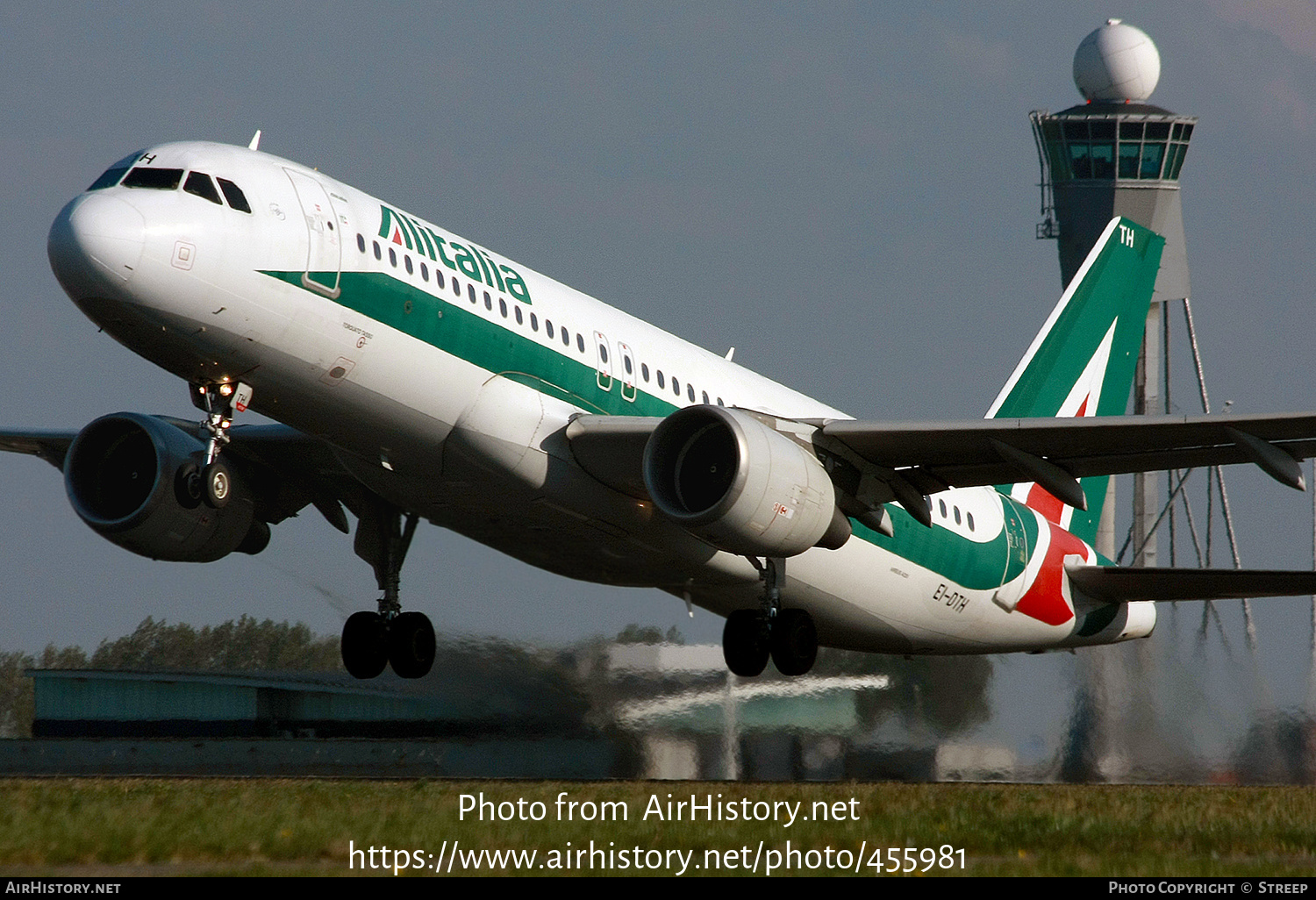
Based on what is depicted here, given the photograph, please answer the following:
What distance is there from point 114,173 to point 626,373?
750cm

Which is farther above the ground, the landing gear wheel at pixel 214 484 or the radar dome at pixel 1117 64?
the radar dome at pixel 1117 64

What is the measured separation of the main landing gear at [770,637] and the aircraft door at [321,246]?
25.9 ft

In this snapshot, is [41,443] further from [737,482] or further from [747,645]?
[737,482]

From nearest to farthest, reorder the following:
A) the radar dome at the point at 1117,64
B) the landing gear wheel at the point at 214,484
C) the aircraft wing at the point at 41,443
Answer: the landing gear wheel at the point at 214,484, the aircraft wing at the point at 41,443, the radar dome at the point at 1117,64

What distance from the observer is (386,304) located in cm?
2052

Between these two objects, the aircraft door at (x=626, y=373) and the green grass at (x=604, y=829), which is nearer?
the green grass at (x=604, y=829)

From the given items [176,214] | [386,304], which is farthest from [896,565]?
[176,214]

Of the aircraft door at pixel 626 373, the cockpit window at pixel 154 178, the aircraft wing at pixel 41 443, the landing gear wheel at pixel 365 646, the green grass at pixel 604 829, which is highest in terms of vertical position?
the cockpit window at pixel 154 178

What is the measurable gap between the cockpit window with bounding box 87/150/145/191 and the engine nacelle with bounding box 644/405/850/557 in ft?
23.9

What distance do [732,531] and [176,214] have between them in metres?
7.96

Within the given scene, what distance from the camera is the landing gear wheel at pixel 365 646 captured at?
26.4m

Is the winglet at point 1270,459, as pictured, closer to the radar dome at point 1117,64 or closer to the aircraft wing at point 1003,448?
the aircraft wing at point 1003,448

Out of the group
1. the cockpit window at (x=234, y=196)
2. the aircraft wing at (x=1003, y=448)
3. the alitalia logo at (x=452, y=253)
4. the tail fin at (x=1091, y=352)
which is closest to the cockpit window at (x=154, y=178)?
the cockpit window at (x=234, y=196)
